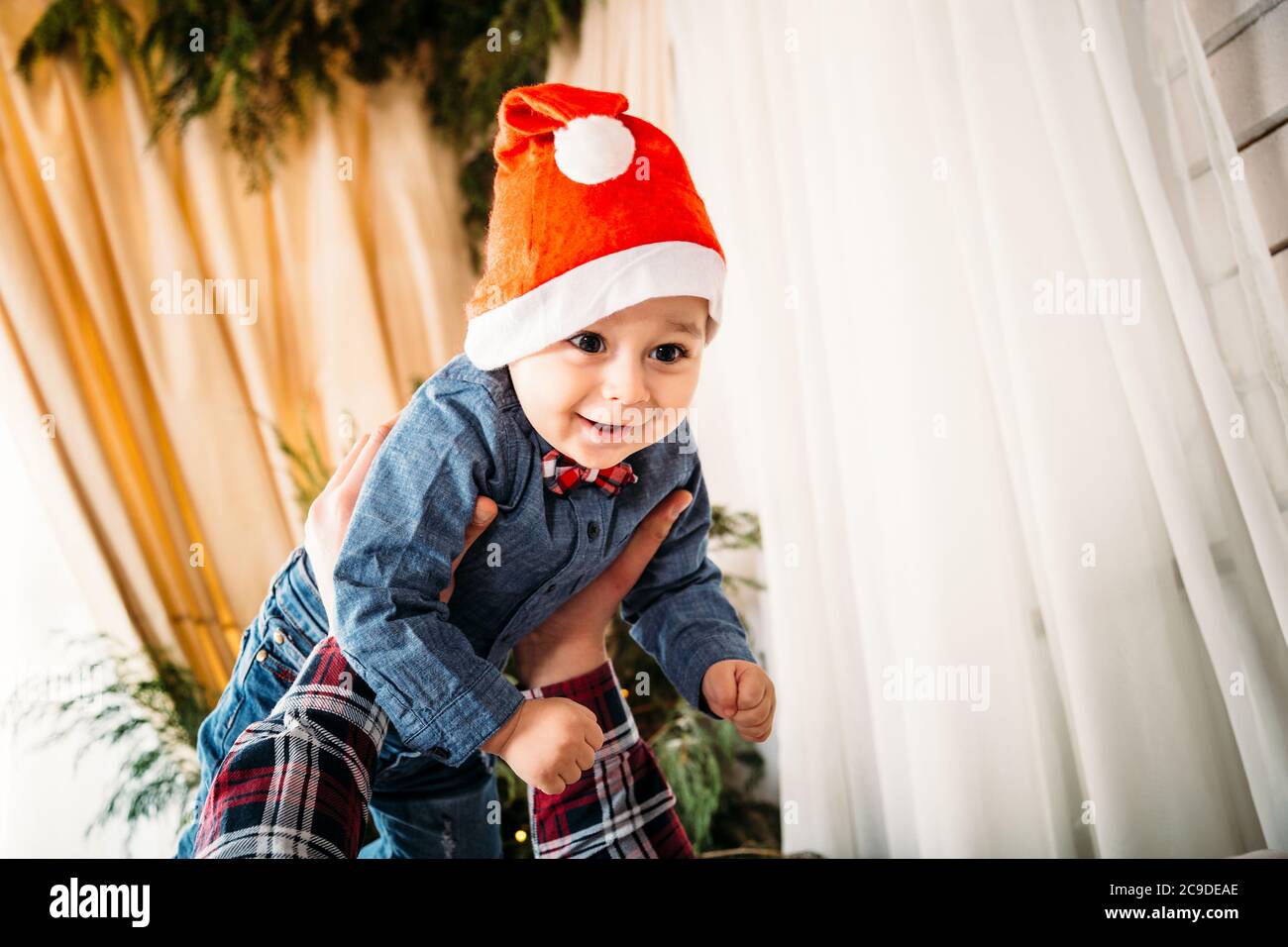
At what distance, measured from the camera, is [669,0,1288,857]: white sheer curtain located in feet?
3.11

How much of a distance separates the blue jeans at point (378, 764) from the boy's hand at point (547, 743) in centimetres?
12

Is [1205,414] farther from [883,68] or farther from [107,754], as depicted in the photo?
[107,754]

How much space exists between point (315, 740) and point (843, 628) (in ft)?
2.64

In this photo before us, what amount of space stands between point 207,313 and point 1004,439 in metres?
1.23

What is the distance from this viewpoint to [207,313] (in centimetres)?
163

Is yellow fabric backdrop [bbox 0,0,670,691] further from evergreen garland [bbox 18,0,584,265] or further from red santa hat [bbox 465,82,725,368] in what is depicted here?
red santa hat [bbox 465,82,725,368]

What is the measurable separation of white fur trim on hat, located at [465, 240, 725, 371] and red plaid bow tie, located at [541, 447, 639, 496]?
8 cm

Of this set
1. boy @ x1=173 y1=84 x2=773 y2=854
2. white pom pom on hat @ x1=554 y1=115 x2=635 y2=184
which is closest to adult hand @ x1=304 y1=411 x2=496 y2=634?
boy @ x1=173 y1=84 x2=773 y2=854

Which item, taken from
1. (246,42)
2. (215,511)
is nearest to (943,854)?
(215,511)

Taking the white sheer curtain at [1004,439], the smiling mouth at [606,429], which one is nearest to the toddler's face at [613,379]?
the smiling mouth at [606,429]

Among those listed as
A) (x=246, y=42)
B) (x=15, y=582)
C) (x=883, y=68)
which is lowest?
(x=15, y=582)

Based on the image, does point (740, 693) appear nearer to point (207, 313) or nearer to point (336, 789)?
point (336, 789)

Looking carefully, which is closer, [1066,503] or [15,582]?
[1066,503]
